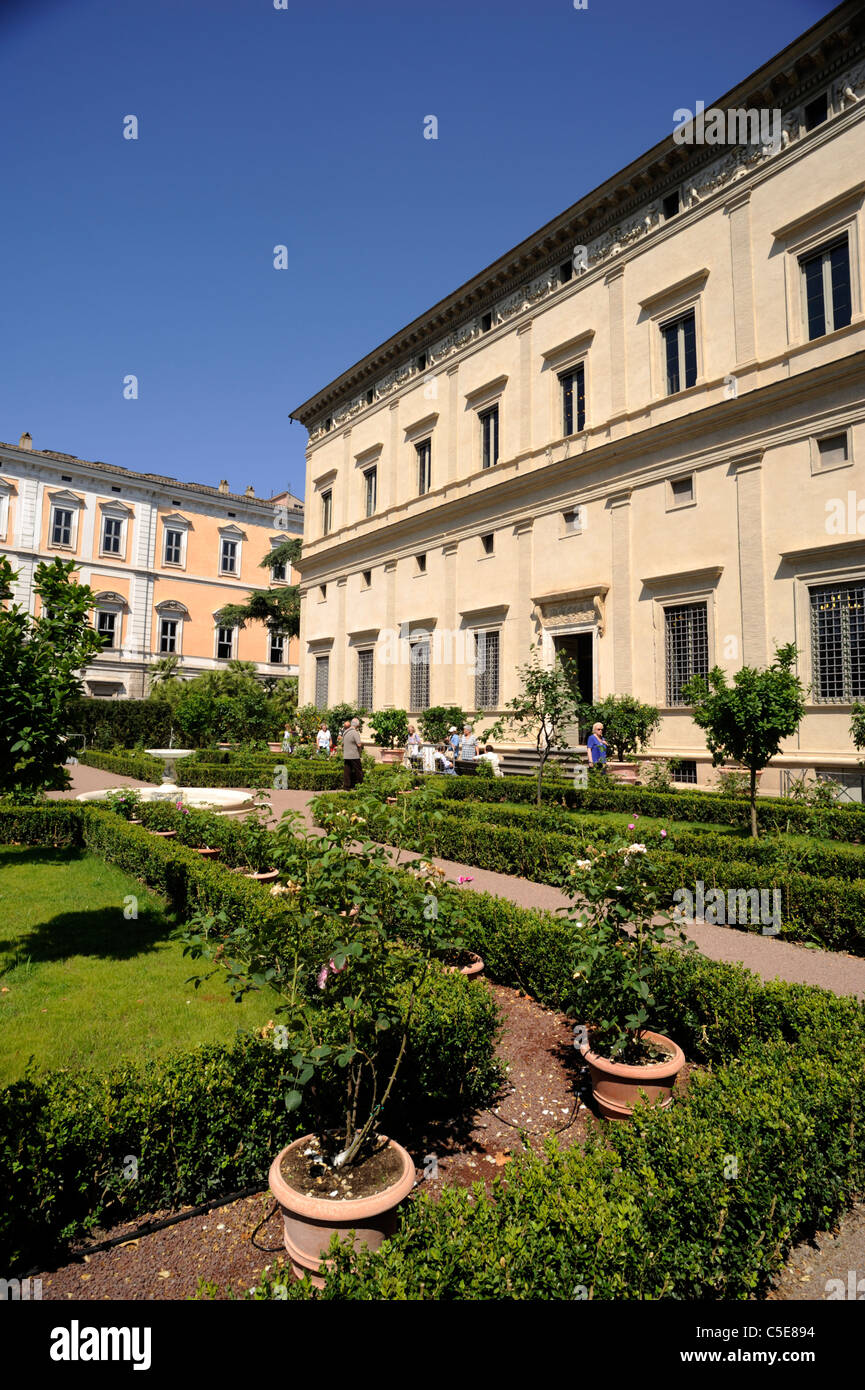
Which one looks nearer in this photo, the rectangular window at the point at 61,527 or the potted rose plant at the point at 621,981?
the potted rose plant at the point at 621,981

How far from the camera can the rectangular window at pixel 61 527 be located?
3884 centimetres

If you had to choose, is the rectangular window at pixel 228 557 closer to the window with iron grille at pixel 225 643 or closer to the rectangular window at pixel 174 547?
the rectangular window at pixel 174 547

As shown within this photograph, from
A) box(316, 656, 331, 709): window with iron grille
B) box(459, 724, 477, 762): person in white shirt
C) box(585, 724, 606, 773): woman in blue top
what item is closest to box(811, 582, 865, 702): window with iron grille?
box(585, 724, 606, 773): woman in blue top

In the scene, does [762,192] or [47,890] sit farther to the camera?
[762,192]

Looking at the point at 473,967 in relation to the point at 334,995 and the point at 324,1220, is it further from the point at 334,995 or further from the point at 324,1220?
the point at 324,1220

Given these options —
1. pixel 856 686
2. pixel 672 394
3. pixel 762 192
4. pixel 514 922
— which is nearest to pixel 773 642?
pixel 856 686

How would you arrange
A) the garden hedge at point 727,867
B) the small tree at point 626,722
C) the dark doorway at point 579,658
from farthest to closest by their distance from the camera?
the dark doorway at point 579,658 → the small tree at point 626,722 → the garden hedge at point 727,867

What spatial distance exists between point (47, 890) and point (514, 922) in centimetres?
606

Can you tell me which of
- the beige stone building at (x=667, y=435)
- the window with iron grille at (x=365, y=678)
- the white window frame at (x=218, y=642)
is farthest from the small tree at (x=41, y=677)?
the white window frame at (x=218, y=642)

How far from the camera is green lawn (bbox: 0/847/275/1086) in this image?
447 centimetres

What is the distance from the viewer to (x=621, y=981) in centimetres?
433

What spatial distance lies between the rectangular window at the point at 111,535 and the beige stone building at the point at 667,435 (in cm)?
2137

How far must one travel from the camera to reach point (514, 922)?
19.5ft
